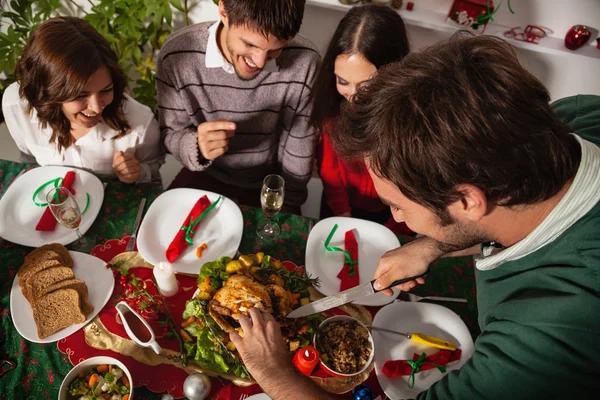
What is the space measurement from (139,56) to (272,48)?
60.2 inches

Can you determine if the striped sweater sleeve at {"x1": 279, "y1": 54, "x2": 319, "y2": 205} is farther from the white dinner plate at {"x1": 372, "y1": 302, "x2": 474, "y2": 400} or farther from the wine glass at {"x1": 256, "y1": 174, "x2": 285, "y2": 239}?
the white dinner plate at {"x1": 372, "y1": 302, "x2": 474, "y2": 400}

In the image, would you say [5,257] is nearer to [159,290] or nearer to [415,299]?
[159,290]

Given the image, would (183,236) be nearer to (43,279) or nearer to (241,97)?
(43,279)

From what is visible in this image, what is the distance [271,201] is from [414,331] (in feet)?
2.37

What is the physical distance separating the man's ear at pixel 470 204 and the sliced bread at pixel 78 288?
121 centimetres

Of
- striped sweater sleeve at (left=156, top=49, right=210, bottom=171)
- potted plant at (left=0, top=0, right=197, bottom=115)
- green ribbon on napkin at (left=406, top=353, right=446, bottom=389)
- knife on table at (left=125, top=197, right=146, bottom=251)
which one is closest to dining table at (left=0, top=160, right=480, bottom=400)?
knife on table at (left=125, top=197, right=146, bottom=251)

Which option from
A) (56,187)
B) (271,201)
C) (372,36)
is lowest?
(56,187)

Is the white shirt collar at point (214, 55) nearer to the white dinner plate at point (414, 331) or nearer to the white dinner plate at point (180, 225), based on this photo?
the white dinner plate at point (180, 225)

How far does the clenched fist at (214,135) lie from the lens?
1572 millimetres

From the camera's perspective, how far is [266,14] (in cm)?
144

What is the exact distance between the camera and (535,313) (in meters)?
0.90

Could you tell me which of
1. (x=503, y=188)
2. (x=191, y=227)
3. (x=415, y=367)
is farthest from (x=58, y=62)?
(x=415, y=367)

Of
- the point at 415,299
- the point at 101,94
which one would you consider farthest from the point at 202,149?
the point at 415,299

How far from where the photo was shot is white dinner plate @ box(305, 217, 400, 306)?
1.42 m
